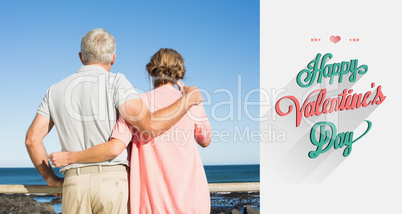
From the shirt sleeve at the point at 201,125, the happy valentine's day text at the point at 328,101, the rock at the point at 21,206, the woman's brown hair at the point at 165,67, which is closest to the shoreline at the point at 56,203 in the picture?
the rock at the point at 21,206

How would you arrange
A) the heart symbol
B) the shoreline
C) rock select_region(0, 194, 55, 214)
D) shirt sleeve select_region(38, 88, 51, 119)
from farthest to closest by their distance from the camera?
rock select_region(0, 194, 55, 214) < the shoreline < the heart symbol < shirt sleeve select_region(38, 88, 51, 119)

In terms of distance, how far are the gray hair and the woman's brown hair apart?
0.25 meters

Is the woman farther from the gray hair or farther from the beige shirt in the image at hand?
the gray hair

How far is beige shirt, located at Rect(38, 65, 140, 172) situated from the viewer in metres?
1.99

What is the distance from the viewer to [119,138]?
6.55ft

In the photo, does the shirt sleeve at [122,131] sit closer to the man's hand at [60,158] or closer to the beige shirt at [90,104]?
the beige shirt at [90,104]

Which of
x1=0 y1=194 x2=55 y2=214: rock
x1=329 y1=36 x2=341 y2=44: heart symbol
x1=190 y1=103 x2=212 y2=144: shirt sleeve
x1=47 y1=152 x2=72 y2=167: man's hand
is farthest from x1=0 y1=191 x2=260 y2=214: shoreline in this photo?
x1=47 y1=152 x2=72 y2=167: man's hand

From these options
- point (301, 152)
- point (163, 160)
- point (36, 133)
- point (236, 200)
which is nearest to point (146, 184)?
point (163, 160)

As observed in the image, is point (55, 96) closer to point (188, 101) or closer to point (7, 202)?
point (188, 101)

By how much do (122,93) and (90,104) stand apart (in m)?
0.17

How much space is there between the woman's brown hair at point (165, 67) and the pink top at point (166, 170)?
0.19 ft

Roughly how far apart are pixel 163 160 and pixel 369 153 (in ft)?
16.0

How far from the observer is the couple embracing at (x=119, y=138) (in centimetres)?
199

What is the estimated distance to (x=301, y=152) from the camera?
6.31m
